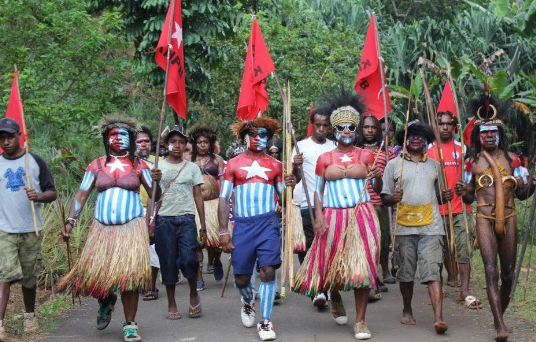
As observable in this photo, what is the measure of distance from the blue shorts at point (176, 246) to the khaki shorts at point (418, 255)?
207 cm

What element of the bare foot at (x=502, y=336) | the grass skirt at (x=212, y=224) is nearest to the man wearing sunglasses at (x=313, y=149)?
the grass skirt at (x=212, y=224)

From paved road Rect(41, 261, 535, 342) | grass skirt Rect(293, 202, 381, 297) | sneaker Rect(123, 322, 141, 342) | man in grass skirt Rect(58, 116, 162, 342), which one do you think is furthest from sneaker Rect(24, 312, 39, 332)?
grass skirt Rect(293, 202, 381, 297)

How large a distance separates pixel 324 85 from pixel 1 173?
30.8 feet

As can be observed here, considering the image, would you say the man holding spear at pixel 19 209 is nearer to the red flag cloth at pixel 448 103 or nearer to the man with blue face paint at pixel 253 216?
the man with blue face paint at pixel 253 216

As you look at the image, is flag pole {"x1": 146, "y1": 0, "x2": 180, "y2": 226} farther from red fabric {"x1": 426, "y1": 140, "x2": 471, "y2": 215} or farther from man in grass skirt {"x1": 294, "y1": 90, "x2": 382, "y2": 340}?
red fabric {"x1": 426, "y1": 140, "x2": 471, "y2": 215}

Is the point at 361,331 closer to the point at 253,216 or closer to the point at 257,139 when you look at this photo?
the point at 253,216

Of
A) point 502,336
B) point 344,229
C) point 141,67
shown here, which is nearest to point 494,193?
point 502,336

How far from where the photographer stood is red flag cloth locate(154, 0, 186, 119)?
29.9 ft

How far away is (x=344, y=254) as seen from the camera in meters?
7.84

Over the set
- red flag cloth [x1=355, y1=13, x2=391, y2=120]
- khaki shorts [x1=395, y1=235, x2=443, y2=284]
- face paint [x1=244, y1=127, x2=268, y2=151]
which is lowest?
khaki shorts [x1=395, y1=235, x2=443, y2=284]

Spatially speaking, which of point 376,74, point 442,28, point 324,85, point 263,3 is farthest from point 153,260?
point 442,28

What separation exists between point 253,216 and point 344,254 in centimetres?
93

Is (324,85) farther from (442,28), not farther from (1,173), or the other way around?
(1,173)

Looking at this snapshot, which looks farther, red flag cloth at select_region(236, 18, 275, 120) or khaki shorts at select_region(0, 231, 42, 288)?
red flag cloth at select_region(236, 18, 275, 120)
